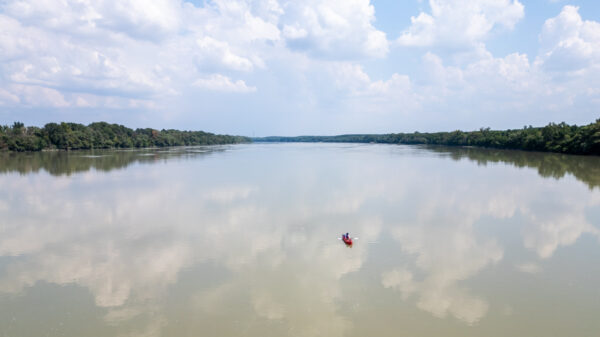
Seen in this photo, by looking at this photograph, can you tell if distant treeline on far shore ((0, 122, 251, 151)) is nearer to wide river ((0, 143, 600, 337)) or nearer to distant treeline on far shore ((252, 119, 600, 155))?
wide river ((0, 143, 600, 337))

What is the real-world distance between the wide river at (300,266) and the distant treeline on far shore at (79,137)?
2088 inches

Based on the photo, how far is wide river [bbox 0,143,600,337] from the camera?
20.2 feet

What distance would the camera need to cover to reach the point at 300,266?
338 inches

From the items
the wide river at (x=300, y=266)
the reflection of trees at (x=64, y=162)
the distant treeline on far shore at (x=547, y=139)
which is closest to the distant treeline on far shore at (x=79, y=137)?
the reflection of trees at (x=64, y=162)

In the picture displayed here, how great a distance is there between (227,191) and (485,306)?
14.7 metres

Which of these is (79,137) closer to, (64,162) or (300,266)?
(64,162)

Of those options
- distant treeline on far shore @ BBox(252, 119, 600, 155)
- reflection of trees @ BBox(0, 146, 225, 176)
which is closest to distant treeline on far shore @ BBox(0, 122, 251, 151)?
reflection of trees @ BBox(0, 146, 225, 176)

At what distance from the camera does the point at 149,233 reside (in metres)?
11.4

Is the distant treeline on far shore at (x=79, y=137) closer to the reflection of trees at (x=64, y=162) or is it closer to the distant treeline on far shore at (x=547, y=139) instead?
the reflection of trees at (x=64, y=162)

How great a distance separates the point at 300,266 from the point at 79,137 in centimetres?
7485

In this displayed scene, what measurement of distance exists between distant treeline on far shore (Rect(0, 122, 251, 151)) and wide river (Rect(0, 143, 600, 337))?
53.0 metres

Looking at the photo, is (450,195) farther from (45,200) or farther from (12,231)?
(45,200)

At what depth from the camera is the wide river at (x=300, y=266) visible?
6.16 meters

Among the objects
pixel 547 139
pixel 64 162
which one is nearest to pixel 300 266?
pixel 64 162
